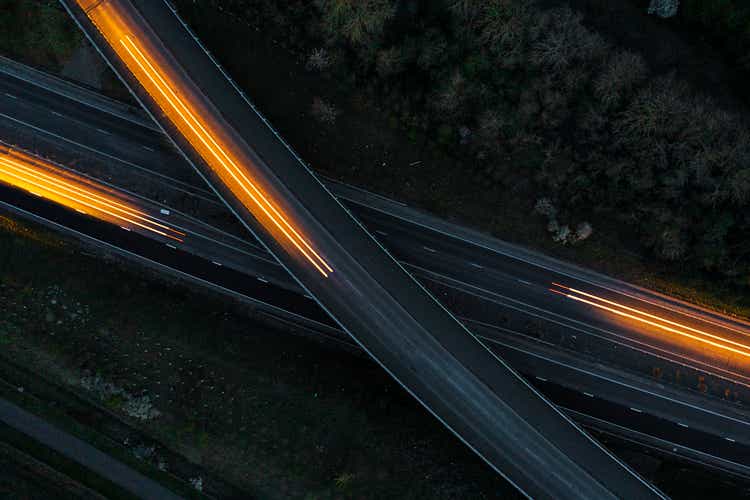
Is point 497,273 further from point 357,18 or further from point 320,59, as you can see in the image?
point 357,18

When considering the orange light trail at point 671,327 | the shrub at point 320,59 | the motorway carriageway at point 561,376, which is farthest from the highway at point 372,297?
the orange light trail at point 671,327

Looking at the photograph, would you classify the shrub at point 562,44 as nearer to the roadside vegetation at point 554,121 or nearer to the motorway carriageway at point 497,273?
the roadside vegetation at point 554,121

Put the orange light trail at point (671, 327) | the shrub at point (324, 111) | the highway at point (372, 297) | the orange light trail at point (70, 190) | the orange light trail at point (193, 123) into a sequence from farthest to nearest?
the orange light trail at point (70, 190)
the shrub at point (324, 111)
the orange light trail at point (671, 327)
the orange light trail at point (193, 123)
the highway at point (372, 297)

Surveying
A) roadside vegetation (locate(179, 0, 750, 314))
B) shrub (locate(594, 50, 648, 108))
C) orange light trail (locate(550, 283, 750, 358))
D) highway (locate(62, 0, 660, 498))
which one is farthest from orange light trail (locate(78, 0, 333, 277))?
shrub (locate(594, 50, 648, 108))

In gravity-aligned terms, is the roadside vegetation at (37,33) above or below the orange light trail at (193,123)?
above

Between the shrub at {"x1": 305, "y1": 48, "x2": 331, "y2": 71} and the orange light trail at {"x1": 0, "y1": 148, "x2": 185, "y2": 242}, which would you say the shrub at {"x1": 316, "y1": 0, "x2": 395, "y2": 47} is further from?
the orange light trail at {"x1": 0, "y1": 148, "x2": 185, "y2": 242}

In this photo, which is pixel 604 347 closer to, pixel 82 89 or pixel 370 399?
pixel 370 399
